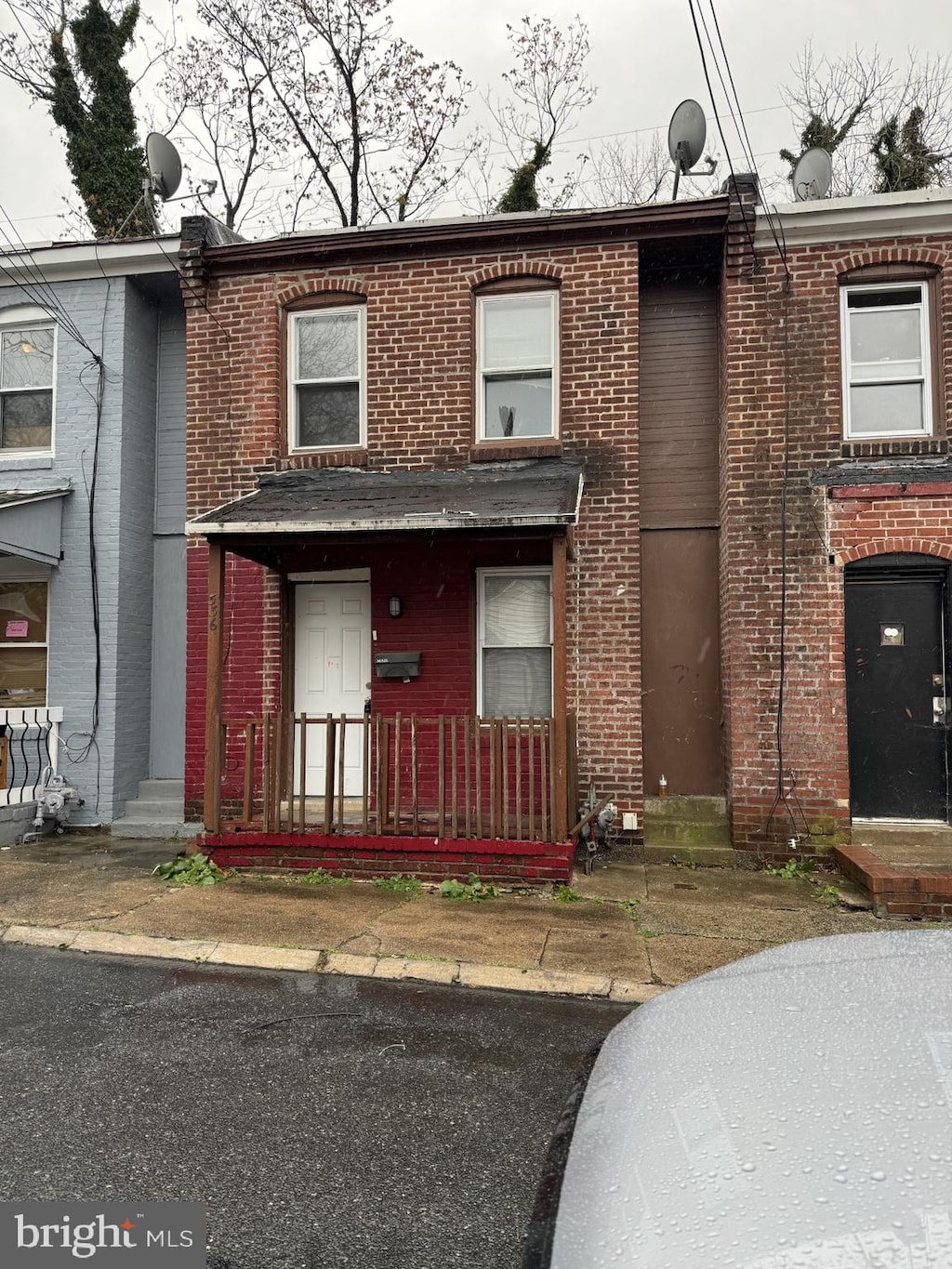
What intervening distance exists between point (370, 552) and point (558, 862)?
142 inches

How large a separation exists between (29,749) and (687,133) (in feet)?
31.7

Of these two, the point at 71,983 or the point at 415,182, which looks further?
the point at 415,182

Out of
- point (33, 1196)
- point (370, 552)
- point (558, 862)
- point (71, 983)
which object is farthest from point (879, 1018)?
point (370, 552)

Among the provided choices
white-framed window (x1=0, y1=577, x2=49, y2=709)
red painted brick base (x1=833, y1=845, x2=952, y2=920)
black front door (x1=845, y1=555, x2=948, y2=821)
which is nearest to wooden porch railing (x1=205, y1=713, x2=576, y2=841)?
red painted brick base (x1=833, y1=845, x2=952, y2=920)

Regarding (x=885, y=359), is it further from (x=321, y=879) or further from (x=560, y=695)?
(x=321, y=879)

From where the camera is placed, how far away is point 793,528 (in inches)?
307

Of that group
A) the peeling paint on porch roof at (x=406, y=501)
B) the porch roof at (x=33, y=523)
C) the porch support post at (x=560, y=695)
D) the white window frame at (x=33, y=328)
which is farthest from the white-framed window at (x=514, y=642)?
the white window frame at (x=33, y=328)

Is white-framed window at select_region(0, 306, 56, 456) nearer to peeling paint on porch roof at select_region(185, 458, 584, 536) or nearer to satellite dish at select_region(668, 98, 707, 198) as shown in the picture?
peeling paint on porch roof at select_region(185, 458, 584, 536)

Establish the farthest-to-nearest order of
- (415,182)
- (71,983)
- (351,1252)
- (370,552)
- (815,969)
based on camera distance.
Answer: (415,182) → (370,552) → (71,983) → (351,1252) → (815,969)

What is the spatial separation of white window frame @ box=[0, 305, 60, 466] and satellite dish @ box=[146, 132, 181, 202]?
77.4 inches

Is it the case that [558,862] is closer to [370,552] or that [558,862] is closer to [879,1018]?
[370,552]

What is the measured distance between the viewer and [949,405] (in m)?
7.70

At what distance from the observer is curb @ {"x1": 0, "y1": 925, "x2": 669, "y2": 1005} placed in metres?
4.68

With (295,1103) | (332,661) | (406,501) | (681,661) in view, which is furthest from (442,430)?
(295,1103)
